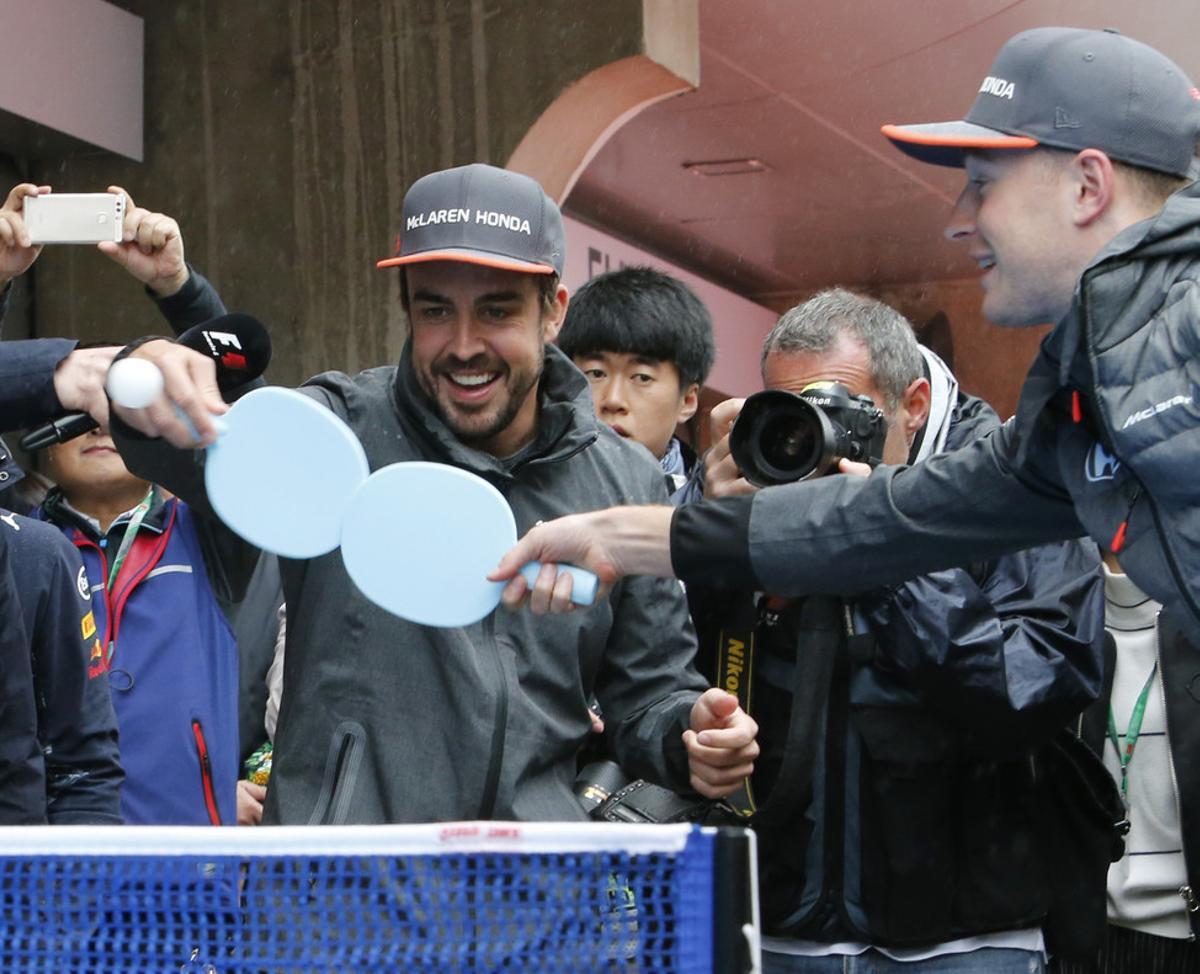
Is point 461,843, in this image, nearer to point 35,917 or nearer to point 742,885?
point 742,885

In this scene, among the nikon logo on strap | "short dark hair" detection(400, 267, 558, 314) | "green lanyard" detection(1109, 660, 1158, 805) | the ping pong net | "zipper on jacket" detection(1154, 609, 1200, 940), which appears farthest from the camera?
"green lanyard" detection(1109, 660, 1158, 805)

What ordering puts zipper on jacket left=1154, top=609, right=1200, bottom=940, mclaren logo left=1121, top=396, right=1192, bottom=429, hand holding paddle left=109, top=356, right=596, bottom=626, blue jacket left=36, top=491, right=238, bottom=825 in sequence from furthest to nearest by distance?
blue jacket left=36, top=491, right=238, bottom=825 → zipper on jacket left=1154, top=609, right=1200, bottom=940 → hand holding paddle left=109, top=356, right=596, bottom=626 → mclaren logo left=1121, top=396, right=1192, bottom=429

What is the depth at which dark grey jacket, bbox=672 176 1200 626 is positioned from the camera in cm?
192

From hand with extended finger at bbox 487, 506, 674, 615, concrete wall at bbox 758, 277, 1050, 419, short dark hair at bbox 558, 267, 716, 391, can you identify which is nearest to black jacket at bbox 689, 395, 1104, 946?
hand with extended finger at bbox 487, 506, 674, 615

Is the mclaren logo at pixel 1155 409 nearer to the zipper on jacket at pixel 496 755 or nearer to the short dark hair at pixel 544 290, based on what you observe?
the zipper on jacket at pixel 496 755

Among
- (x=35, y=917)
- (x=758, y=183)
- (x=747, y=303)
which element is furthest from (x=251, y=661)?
(x=747, y=303)

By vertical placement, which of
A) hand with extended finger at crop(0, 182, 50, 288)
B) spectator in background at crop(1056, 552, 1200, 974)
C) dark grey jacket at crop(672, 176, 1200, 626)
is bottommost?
spectator in background at crop(1056, 552, 1200, 974)

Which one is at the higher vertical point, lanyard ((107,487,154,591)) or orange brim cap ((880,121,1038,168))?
orange brim cap ((880,121,1038,168))

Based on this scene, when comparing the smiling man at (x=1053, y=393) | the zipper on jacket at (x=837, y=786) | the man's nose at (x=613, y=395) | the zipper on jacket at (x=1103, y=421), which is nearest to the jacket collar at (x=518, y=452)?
the smiling man at (x=1053, y=393)

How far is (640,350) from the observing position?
4.11 m

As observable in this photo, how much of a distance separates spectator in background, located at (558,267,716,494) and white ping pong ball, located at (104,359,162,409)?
1.98 m

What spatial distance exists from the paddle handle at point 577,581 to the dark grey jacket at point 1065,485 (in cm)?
17

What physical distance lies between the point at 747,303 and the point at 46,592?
31.8 feet

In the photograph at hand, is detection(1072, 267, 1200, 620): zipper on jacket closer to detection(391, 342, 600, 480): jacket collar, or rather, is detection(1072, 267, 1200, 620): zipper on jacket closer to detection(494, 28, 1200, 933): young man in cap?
detection(494, 28, 1200, 933): young man in cap
